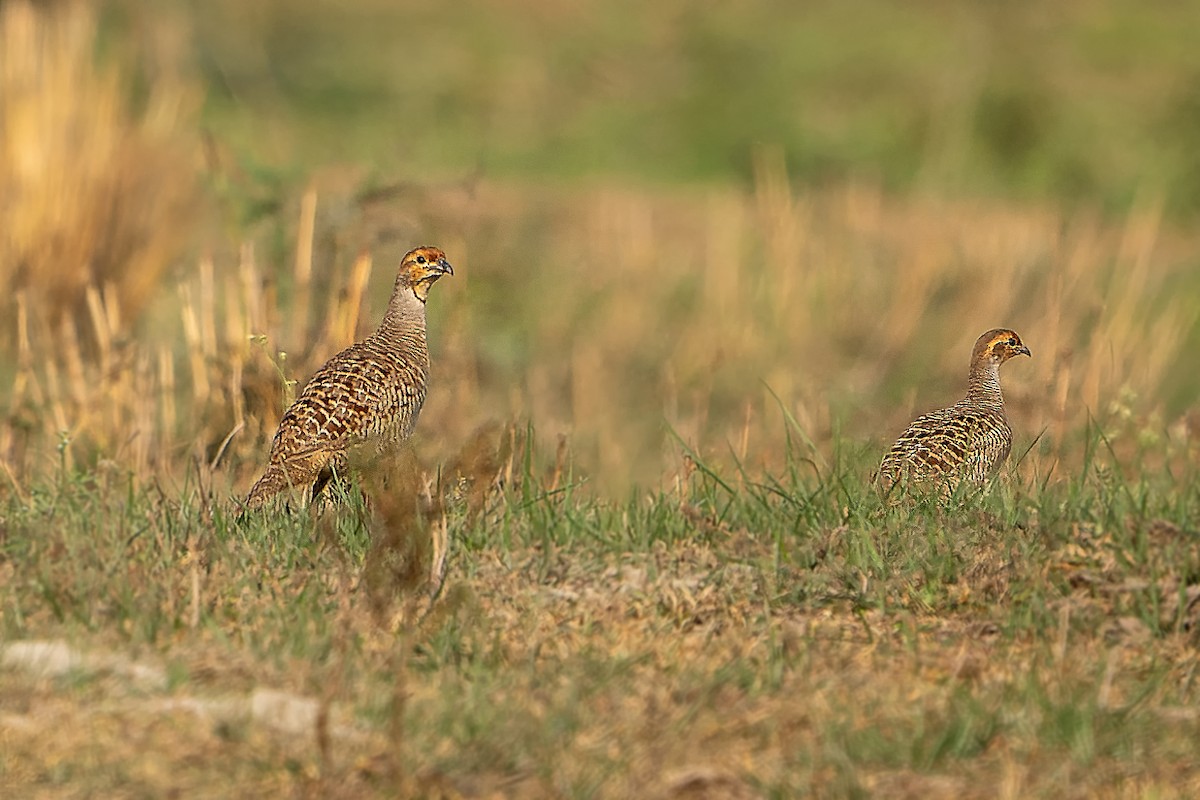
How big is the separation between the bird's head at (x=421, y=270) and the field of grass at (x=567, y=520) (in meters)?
0.49

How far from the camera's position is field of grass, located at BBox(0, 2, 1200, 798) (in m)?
3.80

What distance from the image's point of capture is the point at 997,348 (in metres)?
6.60

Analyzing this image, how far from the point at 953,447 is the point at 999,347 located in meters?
1.04

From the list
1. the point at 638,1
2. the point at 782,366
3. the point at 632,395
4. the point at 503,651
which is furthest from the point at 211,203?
the point at 638,1

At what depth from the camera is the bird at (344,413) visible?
5.64 m

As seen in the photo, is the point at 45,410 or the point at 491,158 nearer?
the point at 45,410

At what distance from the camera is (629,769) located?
12.1ft

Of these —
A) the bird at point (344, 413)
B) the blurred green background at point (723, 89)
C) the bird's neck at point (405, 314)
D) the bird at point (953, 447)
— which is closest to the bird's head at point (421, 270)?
the bird's neck at point (405, 314)

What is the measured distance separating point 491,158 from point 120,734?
1187 cm

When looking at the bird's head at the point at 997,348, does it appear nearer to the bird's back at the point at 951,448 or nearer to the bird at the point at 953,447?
the bird at the point at 953,447

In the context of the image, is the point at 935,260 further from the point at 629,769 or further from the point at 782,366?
the point at 629,769

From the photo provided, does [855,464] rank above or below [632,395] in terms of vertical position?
above

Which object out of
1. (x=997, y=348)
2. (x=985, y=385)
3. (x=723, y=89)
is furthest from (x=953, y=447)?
(x=723, y=89)

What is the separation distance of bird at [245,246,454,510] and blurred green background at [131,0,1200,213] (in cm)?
653
